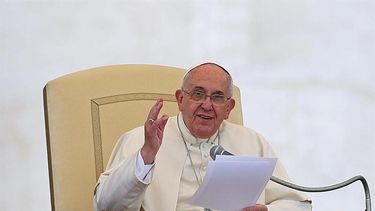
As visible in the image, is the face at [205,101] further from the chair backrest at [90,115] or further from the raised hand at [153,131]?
the raised hand at [153,131]

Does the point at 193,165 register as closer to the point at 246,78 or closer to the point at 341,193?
the point at 246,78

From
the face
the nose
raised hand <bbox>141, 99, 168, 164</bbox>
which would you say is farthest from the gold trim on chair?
raised hand <bbox>141, 99, 168, 164</bbox>

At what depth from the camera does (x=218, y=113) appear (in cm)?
296

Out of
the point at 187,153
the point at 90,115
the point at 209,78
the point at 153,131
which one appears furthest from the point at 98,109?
the point at 153,131

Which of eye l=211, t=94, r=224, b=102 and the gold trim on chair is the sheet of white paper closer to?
eye l=211, t=94, r=224, b=102

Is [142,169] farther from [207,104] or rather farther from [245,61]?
[245,61]

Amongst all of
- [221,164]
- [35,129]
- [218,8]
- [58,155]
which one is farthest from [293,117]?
[221,164]

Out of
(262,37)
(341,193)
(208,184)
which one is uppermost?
(262,37)

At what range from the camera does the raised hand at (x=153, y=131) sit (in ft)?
8.09

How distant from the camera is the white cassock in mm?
2703

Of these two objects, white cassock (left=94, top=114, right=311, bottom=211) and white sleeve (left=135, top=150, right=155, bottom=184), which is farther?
white cassock (left=94, top=114, right=311, bottom=211)

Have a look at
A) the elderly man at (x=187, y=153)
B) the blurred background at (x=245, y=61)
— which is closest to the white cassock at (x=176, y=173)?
the elderly man at (x=187, y=153)

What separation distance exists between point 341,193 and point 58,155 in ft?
7.66

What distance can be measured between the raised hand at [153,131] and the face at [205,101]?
43 centimetres
